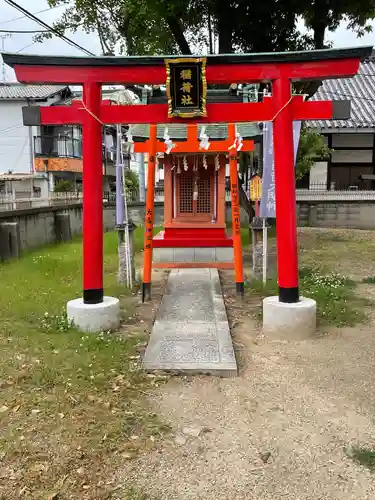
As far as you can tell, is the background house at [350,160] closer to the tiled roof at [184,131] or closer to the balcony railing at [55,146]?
the tiled roof at [184,131]

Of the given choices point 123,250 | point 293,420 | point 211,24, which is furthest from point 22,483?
point 211,24

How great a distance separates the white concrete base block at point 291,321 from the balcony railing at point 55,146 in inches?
984

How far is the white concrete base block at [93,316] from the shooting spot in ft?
20.9

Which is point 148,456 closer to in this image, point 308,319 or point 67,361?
point 67,361

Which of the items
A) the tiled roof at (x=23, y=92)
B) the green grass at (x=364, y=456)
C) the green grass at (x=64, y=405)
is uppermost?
the tiled roof at (x=23, y=92)

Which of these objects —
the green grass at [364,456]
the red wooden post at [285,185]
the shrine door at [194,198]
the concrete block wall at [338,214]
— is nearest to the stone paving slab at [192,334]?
the red wooden post at [285,185]

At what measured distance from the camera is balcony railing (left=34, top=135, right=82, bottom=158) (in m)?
28.1

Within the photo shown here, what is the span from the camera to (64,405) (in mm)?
4125

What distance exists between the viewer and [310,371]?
5.22m

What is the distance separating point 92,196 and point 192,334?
257 centimetres

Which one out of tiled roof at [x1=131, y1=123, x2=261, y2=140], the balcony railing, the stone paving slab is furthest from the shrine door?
the balcony railing

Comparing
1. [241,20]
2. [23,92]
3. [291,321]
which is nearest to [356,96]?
[241,20]

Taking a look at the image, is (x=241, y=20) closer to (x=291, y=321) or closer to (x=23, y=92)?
(x=291, y=321)

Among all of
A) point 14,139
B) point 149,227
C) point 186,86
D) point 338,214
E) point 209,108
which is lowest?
point 338,214
